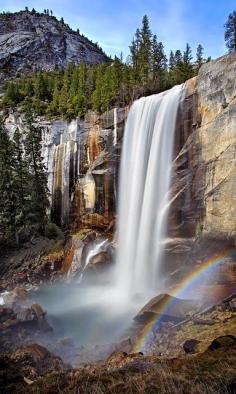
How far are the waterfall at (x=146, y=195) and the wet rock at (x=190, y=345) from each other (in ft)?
34.7

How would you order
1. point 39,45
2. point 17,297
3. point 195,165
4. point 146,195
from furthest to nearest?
point 39,45 < point 146,195 < point 195,165 < point 17,297

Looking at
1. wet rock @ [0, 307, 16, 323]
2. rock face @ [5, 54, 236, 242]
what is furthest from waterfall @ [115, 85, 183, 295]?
wet rock @ [0, 307, 16, 323]

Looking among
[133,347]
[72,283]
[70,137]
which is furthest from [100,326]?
[70,137]

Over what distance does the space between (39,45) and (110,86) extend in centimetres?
9924

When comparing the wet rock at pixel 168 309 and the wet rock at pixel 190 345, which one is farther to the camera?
the wet rock at pixel 168 309

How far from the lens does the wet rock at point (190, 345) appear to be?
46.8 ft

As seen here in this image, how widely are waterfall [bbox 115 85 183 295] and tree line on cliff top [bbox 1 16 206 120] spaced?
8107 mm

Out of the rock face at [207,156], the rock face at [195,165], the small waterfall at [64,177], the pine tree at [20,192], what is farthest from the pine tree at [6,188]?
the rock face at [207,156]

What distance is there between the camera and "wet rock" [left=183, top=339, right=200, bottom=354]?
46.8 feet

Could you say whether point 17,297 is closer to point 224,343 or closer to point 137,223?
point 137,223

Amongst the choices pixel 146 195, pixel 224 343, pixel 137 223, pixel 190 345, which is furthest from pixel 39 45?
→ pixel 224 343

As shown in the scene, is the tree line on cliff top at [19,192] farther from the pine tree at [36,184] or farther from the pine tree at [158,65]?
the pine tree at [158,65]

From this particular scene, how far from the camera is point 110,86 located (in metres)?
44.9

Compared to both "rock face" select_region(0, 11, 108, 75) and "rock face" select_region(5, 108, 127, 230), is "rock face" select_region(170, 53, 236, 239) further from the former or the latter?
"rock face" select_region(0, 11, 108, 75)
